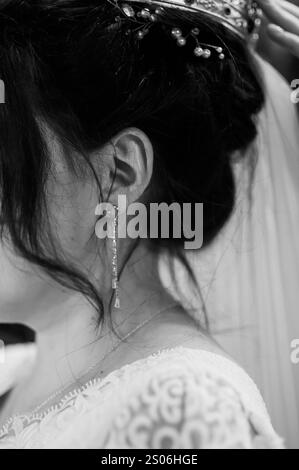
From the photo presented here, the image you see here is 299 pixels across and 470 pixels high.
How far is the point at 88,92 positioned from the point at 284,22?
320 millimetres

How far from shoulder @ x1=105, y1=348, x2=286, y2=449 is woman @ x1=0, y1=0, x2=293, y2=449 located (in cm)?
2

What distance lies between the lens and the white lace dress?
2.08ft

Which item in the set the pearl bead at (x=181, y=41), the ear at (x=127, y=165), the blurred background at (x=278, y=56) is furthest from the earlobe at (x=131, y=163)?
the blurred background at (x=278, y=56)

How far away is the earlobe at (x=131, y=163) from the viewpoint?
0.82m

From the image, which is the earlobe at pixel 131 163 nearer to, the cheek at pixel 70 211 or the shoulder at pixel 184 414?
the cheek at pixel 70 211

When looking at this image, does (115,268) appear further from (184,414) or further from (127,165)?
(184,414)

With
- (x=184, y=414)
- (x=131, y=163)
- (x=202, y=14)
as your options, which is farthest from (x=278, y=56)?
(x=184, y=414)

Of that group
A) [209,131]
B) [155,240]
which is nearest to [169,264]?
[155,240]

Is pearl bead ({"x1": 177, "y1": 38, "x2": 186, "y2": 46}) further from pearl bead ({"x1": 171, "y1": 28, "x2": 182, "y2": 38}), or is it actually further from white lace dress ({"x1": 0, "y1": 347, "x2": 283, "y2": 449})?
white lace dress ({"x1": 0, "y1": 347, "x2": 283, "y2": 449})

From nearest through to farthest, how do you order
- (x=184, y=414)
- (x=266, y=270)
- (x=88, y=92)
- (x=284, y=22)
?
(x=184, y=414) < (x=88, y=92) < (x=284, y=22) < (x=266, y=270)

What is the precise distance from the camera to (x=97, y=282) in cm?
90

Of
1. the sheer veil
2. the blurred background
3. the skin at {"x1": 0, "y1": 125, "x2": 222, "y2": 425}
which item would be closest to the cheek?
the skin at {"x1": 0, "y1": 125, "x2": 222, "y2": 425}
